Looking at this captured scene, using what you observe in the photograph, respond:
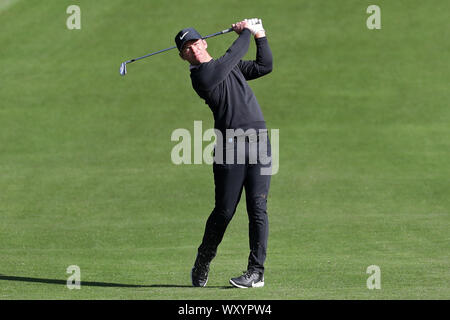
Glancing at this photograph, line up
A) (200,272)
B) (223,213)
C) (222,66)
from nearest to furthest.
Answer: (222,66)
(223,213)
(200,272)

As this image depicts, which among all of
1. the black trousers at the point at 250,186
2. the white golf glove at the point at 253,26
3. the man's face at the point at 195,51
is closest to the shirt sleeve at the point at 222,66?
the man's face at the point at 195,51

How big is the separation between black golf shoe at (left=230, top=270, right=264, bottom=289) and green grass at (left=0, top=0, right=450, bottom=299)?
16 cm

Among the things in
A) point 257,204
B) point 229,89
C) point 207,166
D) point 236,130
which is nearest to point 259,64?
point 229,89

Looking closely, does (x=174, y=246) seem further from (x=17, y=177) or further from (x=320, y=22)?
(x=320, y=22)

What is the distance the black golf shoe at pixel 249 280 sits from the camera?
26.4 ft

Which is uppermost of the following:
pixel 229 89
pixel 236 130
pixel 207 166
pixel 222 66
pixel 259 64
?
pixel 207 166

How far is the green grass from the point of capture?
9594mm

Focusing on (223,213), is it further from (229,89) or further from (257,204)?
(229,89)

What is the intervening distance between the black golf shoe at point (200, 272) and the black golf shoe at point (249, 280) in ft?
1.24

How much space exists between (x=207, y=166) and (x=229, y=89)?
10.4 metres

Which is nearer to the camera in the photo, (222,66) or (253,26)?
(222,66)

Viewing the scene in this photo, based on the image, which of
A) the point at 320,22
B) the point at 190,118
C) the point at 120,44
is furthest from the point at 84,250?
the point at 320,22

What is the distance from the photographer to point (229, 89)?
8.04 meters

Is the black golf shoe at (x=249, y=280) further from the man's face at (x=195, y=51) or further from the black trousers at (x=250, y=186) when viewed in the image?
the man's face at (x=195, y=51)
